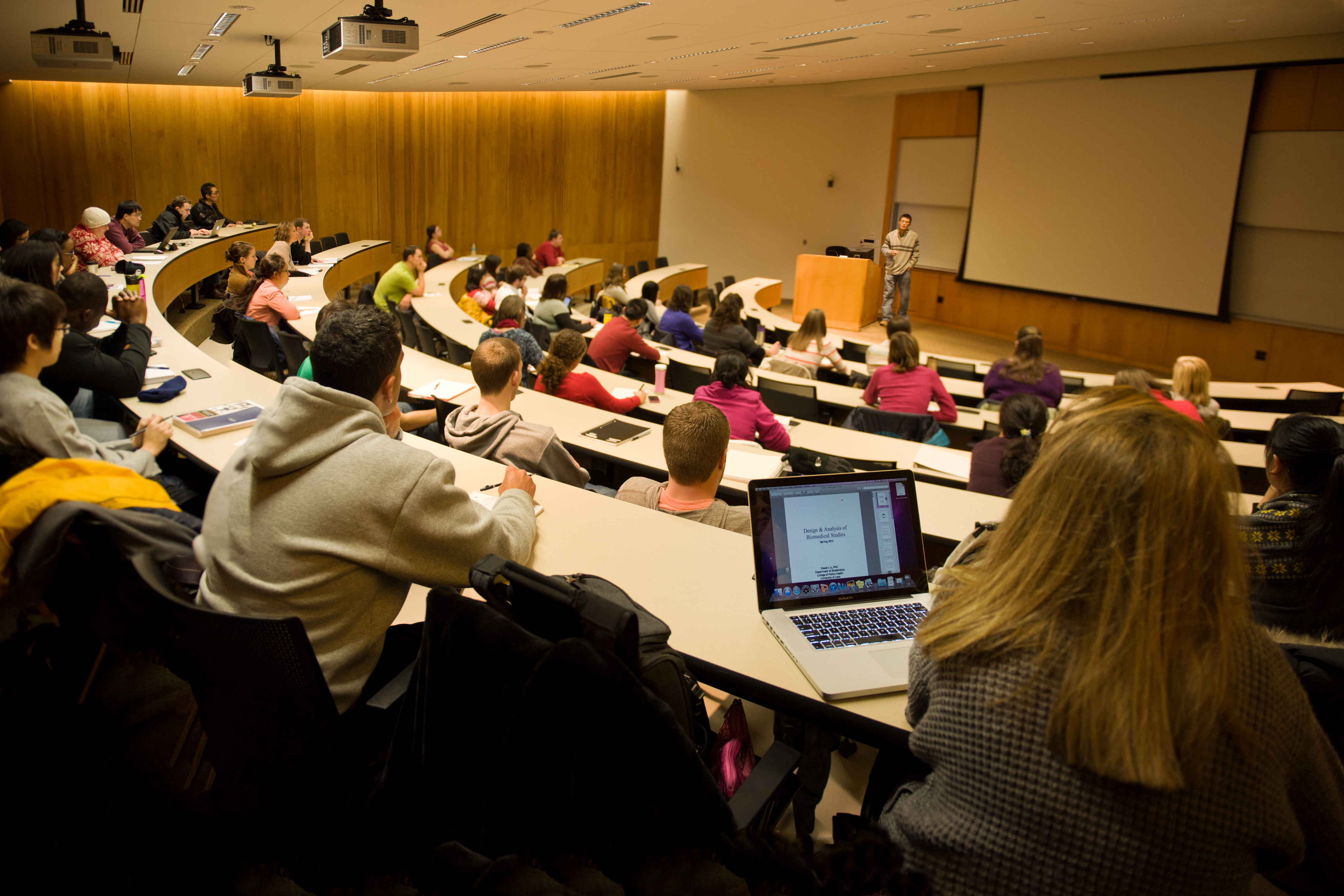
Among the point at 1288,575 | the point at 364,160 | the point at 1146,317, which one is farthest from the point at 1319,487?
the point at 364,160

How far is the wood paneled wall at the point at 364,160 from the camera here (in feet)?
38.2

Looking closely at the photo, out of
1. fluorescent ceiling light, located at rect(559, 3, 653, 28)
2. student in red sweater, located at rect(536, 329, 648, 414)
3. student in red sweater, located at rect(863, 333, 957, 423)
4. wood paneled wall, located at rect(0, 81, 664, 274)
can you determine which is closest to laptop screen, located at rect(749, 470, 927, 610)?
student in red sweater, located at rect(536, 329, 648, 414)

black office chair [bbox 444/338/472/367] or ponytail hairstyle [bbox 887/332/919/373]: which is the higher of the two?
ponytail hairstyle [bbox 887/332/919/373]

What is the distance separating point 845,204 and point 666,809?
42.8 feet

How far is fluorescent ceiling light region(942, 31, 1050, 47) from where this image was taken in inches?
295

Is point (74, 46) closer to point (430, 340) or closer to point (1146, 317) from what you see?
point (430, 340)

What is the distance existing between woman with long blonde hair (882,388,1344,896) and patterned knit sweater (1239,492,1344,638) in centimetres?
138

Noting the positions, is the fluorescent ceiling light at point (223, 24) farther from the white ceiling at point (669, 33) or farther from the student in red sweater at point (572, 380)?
the student in red sweater at point (572, 380)

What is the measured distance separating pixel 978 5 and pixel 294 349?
5.27 m

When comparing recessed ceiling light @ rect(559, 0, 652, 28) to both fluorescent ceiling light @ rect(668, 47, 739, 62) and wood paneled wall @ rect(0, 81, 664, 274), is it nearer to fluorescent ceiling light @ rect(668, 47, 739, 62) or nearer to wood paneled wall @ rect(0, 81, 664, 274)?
fluorescent ceiling light @ rect(668, 47, 739, 62)

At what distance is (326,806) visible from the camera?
→ 164cm

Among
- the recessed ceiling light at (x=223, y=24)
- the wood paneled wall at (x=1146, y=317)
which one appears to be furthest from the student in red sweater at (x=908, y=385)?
the wood paneled wall at (x=1146, y=317)

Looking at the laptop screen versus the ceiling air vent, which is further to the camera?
the ceiling air vent

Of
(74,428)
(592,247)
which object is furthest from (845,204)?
(74,428)
